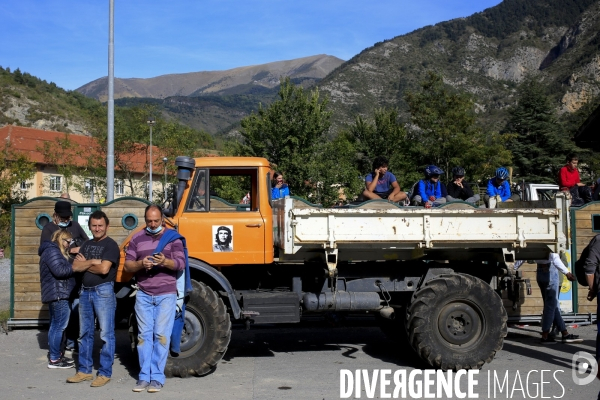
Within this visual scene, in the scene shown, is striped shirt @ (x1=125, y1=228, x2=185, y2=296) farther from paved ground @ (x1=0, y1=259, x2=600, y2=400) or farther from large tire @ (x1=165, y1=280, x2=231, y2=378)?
paved ground @ (x1=0, y1=259, x2=600, y2=400)

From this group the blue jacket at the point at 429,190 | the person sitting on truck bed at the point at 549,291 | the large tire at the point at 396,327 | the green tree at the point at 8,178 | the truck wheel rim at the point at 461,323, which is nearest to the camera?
the truck wheel rim at the point at 461,323

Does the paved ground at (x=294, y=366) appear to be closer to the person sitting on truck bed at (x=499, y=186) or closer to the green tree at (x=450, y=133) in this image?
the person sitting on truck bed at (x=499, y=186)

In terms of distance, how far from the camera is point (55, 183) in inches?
1871

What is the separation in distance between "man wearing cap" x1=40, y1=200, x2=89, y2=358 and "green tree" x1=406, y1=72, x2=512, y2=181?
2877cm

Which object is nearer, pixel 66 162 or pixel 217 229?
pixel 217 229

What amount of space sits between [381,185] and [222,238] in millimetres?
3240

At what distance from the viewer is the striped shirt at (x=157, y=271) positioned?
638 cm

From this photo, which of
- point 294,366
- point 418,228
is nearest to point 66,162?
point 294,366

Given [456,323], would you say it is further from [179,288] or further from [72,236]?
[72,236]

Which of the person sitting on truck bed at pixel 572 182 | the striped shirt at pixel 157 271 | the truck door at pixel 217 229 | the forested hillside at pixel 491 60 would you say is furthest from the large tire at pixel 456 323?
the forested hillside at pixel 491 60

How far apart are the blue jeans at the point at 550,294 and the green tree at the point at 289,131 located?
2006 cm

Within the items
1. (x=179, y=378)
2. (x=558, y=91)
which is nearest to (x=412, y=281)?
(x=179, y=378)

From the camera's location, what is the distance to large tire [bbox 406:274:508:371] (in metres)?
7.18

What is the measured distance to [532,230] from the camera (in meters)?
7.20
